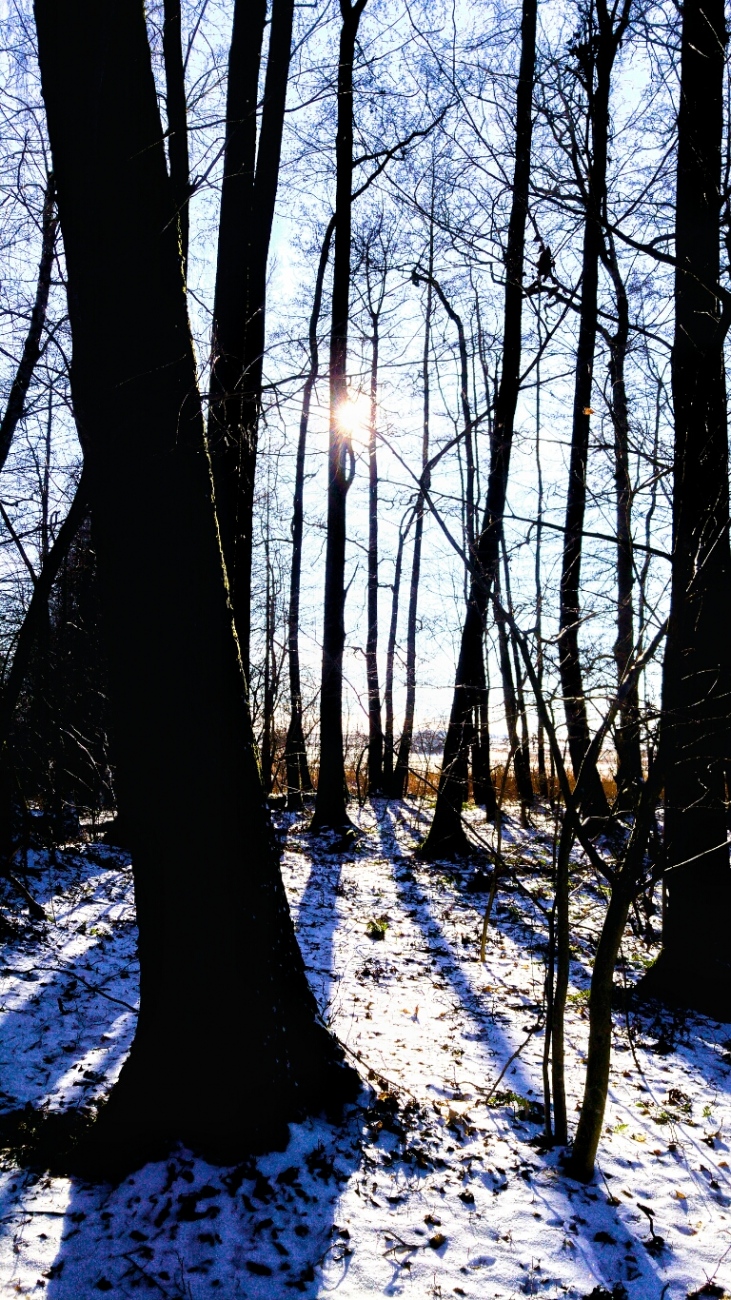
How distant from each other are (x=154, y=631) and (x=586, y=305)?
582 cm

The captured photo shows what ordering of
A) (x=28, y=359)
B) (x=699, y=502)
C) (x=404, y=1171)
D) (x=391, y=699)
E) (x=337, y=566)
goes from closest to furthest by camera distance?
1. (x=404, y=1171)
2. (x=699, y=502)
3. (x=28, y=359)
4. (x=337, y=566)
5. (x=391, y=699)

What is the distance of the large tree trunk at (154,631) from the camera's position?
2957 millimetres

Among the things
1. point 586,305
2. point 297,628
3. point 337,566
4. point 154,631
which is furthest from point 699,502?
point 297,628

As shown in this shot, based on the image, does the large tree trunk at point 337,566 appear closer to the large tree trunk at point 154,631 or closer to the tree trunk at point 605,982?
the large tree trunk at point 154,631

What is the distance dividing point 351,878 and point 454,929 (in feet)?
6.55

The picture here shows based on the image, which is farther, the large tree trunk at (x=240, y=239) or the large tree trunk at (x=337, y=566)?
the large tree trunk at (x=337, y=566)

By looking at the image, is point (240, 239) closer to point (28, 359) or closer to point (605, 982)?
point (28, 359)

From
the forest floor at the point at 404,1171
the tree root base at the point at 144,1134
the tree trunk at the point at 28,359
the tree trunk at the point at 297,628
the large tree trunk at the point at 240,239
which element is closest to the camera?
the forest floor at the point at 404,1171

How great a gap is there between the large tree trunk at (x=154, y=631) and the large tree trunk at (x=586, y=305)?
1.49 meters

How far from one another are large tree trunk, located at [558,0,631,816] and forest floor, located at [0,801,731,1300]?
1.00 meters

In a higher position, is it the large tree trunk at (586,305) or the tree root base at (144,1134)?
the large tree trunk at (586,305)

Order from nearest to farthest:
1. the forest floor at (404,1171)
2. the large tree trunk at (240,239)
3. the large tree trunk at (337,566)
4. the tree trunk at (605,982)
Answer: the forest floor at (404,1171) < the tree trunk at (605,982) < the large tree trunk at (240,239) < the large tree trunk at (337,566)

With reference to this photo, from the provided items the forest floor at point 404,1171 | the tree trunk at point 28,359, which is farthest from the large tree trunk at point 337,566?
the forest floor at point 404,1171

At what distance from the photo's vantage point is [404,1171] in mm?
3059
